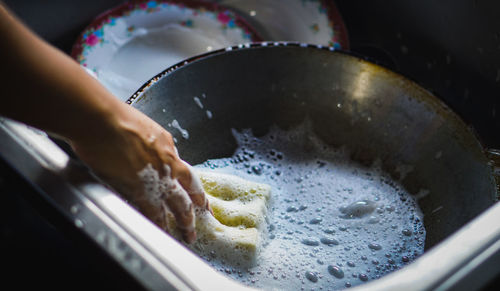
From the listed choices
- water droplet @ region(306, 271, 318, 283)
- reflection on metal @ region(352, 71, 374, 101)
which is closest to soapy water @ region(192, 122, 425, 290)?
water droplet @ region(306, 271, 318, 283)

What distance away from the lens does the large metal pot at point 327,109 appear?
0.63m

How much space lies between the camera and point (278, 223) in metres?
0.65

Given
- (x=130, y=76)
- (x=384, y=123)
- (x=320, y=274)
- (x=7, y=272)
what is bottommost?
(x=7, y=272)

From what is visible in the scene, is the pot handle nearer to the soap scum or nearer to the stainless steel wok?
the stainless steel wok

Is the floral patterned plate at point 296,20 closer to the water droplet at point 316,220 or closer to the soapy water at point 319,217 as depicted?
the soapy water at point 319,217

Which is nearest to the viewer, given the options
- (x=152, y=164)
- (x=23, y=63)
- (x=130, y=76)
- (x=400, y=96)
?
(x=23, y=63)

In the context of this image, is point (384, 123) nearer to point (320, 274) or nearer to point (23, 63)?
point (320, 274)

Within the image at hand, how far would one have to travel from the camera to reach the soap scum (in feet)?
1.17

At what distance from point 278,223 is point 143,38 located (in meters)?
0.53

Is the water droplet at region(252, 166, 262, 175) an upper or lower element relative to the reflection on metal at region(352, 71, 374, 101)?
lower

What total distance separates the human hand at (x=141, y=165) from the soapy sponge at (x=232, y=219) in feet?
0.18

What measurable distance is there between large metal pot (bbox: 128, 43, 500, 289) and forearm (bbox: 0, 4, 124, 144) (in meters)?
0.23

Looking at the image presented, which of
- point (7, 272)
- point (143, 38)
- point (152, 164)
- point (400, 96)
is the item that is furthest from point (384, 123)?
point (7, 272)

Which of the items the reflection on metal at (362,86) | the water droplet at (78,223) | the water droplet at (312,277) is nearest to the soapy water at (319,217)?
A: the water droplet at (312,277)
